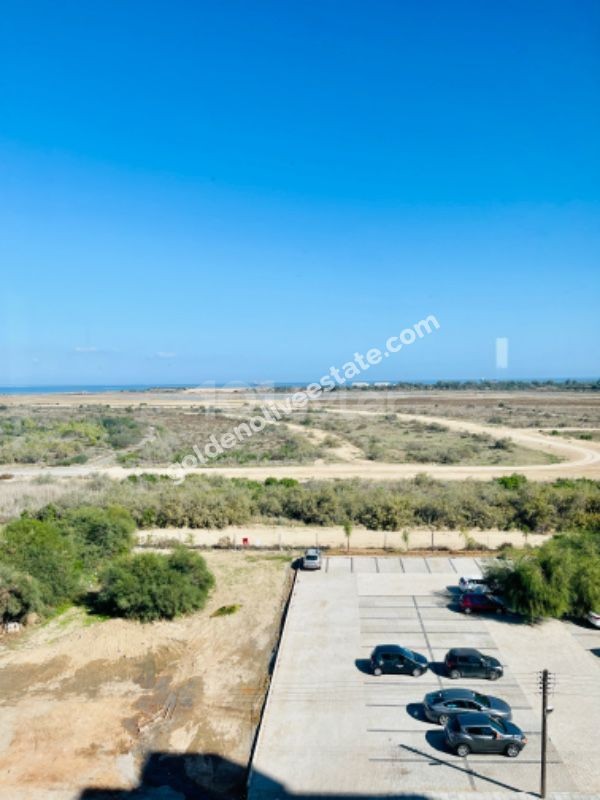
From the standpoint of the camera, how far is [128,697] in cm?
1719

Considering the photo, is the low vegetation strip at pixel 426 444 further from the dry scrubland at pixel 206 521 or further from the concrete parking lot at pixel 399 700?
the concrete parking lot at pixel 399 700

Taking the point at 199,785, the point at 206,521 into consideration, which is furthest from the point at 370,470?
the point at 199,785

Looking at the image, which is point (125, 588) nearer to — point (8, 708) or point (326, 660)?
point (8, 708)

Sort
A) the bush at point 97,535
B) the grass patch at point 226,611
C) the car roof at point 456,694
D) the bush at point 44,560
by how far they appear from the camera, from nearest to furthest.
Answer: the car roof at point 456,694 < the grass patch at point 226,611 < the bush at point 44,560 < the bush at point 97,535

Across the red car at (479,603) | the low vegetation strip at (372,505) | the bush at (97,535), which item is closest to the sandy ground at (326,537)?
the low vegetation strip at (372,505)

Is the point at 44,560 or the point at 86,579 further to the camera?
the point at 86,579

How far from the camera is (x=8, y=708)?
16.6 meters

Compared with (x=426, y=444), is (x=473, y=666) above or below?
A: below

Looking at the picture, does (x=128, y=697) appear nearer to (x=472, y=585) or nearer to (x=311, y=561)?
(x=311, y=561)

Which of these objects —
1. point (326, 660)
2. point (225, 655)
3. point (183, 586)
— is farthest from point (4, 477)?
point (326, 660)

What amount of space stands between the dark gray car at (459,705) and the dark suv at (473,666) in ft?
5.47

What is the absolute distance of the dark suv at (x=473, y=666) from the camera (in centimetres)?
1731

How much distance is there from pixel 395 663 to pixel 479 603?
621 centimetres

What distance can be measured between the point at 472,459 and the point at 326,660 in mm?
40708
